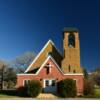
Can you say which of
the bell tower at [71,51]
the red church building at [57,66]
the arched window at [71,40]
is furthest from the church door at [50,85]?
the arched window at [71,40]

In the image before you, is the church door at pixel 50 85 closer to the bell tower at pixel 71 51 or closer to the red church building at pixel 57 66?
the red church building at pixel 57 66

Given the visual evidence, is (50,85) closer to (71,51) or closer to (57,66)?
(57,66)

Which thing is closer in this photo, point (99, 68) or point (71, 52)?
point (71, 52)

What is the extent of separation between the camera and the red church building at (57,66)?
155 ft

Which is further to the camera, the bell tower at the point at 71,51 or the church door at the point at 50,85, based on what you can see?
the bell tower at the point at 71,51

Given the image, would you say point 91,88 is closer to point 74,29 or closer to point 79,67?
point 79,67

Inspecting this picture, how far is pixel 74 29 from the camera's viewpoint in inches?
2076

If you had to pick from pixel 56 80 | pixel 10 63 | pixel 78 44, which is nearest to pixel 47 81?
pixel 56 80

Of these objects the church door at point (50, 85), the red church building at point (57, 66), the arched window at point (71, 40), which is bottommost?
the church door at point (50, 85)

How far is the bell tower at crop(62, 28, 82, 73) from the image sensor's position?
2018 inches

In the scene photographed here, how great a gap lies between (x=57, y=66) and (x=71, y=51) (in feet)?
18.8

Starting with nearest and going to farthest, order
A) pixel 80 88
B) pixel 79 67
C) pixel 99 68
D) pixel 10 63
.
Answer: pixel 80 88 → pixel 79 67 → pixel 10 63 → pixel 99 68

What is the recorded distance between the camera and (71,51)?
52.0 m

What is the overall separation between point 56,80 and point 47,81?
4.66 ft
